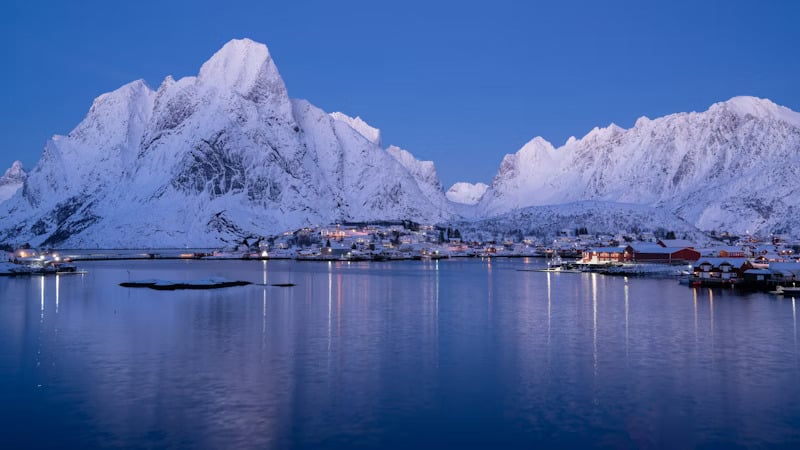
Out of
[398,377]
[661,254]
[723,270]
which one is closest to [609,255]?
[661,254]

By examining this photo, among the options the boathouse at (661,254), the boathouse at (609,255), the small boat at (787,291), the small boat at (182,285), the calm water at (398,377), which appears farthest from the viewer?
the boathouse at (609,255)

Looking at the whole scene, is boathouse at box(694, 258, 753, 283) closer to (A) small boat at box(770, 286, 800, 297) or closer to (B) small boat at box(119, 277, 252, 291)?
(A) small boat at box(770, 286, 800, 297)

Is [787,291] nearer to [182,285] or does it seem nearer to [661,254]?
[182,285]

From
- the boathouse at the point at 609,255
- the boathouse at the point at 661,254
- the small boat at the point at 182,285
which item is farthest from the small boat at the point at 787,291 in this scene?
the boathouse at the point at 609,255

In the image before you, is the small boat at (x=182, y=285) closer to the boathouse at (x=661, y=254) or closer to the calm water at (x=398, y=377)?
the calm water at (x=398, y=377)

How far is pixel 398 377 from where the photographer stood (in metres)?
28.0

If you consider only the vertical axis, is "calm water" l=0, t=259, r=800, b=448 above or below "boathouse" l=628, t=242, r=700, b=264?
below

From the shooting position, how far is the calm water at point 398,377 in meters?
20.7

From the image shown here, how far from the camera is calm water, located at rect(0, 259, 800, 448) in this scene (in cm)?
2066

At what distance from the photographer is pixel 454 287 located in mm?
78750

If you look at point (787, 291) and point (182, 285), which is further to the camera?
point (182, 285)

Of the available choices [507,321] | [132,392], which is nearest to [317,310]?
[507,321]

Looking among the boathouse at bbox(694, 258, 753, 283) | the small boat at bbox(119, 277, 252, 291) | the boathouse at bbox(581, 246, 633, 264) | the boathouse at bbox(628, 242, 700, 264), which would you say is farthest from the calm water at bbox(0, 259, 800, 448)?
the boathouse at bbox(581, 246, 633, 264)

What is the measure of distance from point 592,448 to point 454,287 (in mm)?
59433
